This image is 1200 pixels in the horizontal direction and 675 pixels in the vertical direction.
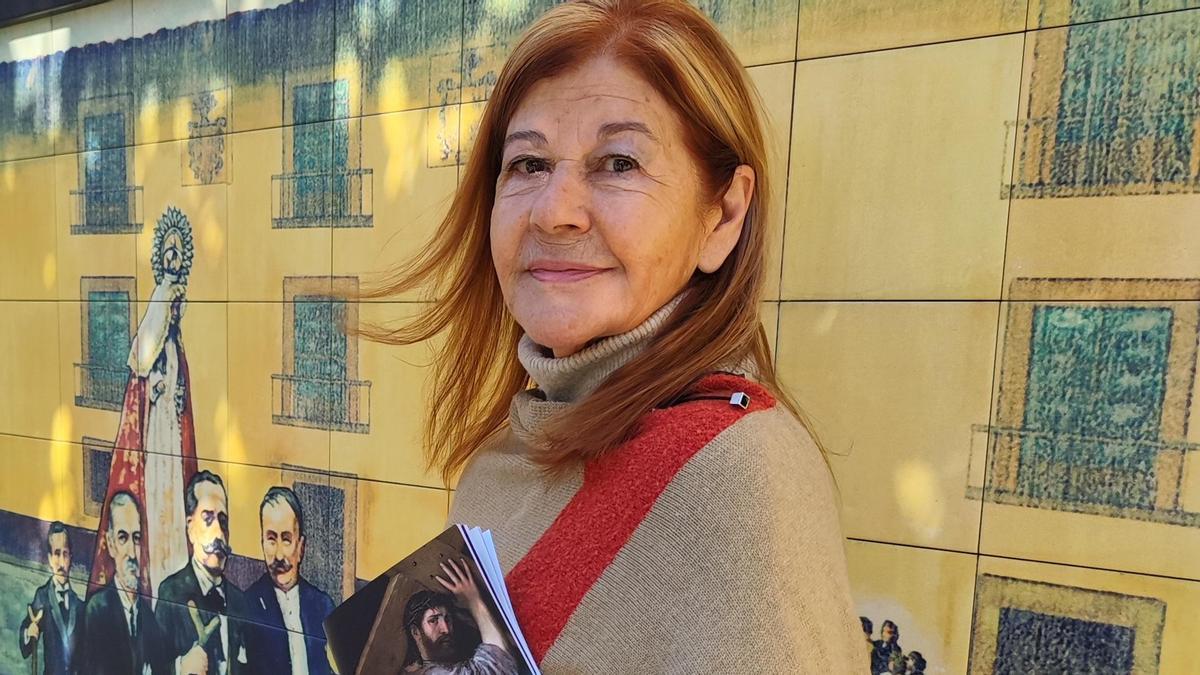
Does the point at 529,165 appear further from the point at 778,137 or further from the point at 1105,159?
the point at 1105,159

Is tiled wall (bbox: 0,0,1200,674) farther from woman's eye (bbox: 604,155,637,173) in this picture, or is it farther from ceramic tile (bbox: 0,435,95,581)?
ceramic tile (bbox: 0,435,95,581)

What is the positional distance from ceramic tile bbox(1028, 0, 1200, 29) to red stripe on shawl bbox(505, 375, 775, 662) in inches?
42.0

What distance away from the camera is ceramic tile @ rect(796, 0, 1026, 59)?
1.28m

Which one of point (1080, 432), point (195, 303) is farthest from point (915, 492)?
point (195, 303)

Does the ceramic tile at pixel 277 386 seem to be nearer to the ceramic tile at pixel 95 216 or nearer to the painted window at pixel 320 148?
the painted window at pixel 320 148

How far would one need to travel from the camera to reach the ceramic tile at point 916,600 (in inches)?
53.4

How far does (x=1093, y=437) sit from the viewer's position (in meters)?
1.24

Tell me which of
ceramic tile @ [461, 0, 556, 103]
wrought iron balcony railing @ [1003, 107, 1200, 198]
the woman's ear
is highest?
ceramic tile @ [461, 0, 556, 103]

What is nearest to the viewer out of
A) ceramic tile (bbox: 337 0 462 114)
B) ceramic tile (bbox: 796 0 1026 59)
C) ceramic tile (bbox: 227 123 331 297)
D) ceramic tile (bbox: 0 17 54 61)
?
ceramic tile (bbox: 796 0 1026 59)

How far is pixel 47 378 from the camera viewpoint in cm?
273

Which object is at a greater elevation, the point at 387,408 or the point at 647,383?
the point at 647,383

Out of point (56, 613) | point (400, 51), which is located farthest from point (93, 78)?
point (56, 613)

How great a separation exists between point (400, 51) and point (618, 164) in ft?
4.72

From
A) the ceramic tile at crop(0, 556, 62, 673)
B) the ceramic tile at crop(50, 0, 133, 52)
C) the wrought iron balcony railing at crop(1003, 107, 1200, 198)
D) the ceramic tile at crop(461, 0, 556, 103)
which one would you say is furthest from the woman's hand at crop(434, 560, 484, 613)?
the ceramic tile at crop(0, 556, 62, 673)
